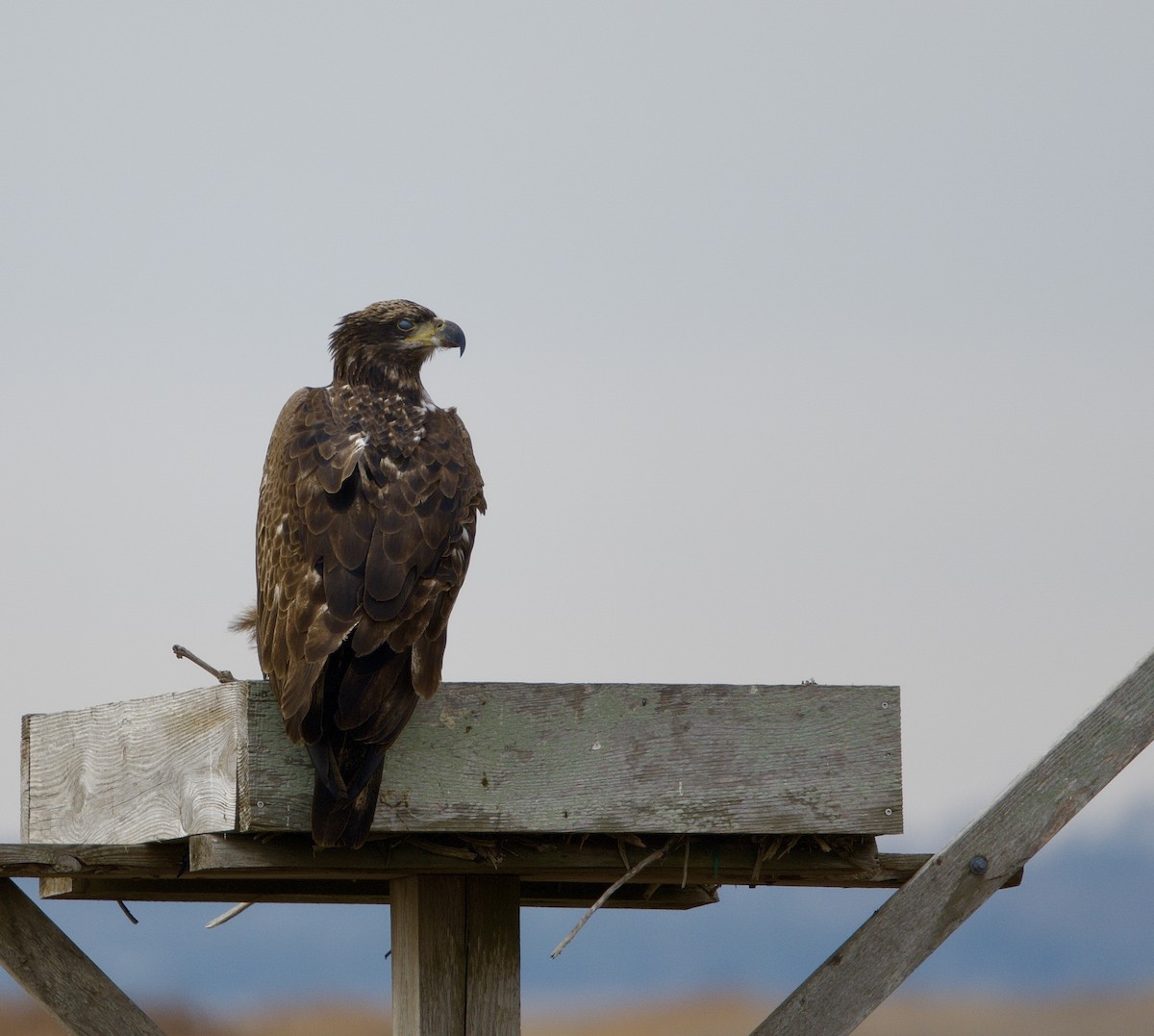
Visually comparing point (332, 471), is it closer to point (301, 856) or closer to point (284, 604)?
point (284, 604)

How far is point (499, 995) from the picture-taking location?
440 cm

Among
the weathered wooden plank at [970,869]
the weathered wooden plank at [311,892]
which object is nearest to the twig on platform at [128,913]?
the weathered wooden plank at [311,892]

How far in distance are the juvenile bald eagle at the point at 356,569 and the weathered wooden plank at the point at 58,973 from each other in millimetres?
923

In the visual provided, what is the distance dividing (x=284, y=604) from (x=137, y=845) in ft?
2.49

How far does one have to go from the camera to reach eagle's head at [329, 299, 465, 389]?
223 inches

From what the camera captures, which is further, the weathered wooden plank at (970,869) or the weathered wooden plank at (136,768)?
the weathered wooden plank at (970,869)

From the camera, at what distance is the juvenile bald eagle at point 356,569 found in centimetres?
382

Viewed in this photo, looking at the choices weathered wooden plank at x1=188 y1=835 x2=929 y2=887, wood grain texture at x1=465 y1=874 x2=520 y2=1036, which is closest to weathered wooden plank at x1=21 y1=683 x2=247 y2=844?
weathered wooden plank at x1=188 y1=835 x2=929 y2=887

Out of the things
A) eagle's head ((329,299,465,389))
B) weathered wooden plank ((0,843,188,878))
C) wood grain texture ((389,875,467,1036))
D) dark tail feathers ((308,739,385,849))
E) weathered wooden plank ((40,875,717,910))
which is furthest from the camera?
eagle's head ((329,299,465,389))

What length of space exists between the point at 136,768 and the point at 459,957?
3.06 ft

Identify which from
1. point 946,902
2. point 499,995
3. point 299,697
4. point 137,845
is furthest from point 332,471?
point 946,902

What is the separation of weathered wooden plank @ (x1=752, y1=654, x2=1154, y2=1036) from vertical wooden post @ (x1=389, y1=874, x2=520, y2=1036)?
0.65 metres

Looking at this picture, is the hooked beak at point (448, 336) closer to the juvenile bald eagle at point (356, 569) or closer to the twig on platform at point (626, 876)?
the juvenile bald eagle at point (356, 569)

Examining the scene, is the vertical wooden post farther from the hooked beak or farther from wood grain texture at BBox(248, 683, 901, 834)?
the hooked beak
